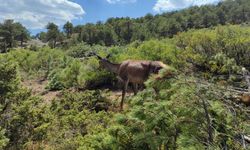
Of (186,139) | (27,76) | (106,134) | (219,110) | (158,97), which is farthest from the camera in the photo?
(27,76)

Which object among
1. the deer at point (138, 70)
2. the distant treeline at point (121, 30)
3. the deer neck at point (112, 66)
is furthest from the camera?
the distant treeline at point (121, 30)

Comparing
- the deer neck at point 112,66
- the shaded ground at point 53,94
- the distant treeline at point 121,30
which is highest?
the distant treeline at point 121,30

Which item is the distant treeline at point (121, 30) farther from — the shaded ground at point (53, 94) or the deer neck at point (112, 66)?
the deer neck at point (112, 66)

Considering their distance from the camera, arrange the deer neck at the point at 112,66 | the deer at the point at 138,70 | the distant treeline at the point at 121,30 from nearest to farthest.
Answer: the deer at the point at 138,70, the deer neck at the point at 112,66, the distant treeline at the point at 121,30

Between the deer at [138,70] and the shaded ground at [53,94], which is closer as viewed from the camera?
the deer at [138,70]

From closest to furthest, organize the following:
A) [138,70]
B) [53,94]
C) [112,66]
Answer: [138,70] → [112,66] → [53,94]

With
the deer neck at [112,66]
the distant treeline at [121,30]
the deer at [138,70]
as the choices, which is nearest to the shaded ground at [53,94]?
the deer at [138,70]

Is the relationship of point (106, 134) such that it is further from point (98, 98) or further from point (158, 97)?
point (98, 98)

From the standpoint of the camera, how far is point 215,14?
68312mm

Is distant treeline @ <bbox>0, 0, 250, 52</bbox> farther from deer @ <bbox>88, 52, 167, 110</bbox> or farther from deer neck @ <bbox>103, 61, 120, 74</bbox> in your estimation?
deer @ <bbox>88, 52, 167, 110</bbox>

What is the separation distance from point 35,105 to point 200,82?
5.19 meters

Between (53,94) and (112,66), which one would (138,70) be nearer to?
(112,66)

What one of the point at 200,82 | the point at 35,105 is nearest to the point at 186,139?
the point at 200,82

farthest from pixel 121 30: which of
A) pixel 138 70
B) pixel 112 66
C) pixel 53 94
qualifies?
pixel 138 70
